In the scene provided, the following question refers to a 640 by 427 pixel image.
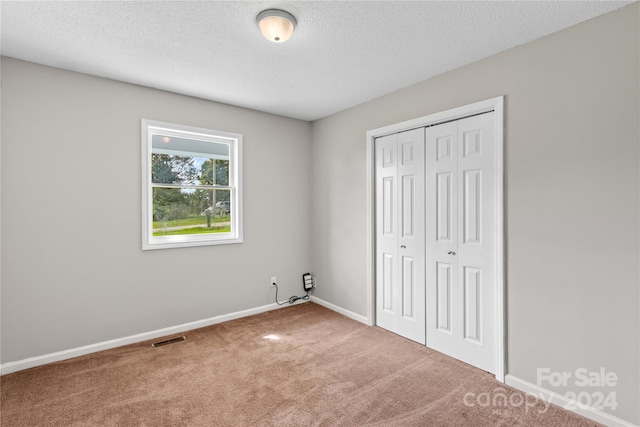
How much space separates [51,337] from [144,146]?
1.88 metres

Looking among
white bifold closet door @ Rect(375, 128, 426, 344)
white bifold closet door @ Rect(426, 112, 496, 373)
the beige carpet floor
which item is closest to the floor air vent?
the beige carpet floor

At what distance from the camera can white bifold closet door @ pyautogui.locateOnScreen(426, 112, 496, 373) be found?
→ 8.26ft

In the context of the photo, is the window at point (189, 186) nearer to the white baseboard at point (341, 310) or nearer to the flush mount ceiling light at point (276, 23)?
the white baseboard at point (341, 310)

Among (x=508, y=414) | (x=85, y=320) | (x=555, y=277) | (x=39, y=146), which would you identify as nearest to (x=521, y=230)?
(x=555, y=277)

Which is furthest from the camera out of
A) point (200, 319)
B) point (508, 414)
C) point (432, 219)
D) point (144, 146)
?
point (200, 319)

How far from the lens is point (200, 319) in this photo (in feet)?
11.4

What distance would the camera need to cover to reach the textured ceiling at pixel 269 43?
6.23 ft

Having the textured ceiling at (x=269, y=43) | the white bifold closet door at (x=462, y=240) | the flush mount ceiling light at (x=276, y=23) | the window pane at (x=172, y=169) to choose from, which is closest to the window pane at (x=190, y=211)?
the window pane at (x=172, y=169)

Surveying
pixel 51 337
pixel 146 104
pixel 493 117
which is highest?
pixel 146 104

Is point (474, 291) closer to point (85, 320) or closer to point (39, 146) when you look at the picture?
point (85, 320)

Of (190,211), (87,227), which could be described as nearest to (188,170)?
(190,211)

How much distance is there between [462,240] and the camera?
270cm

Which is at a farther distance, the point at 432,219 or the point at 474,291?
the point at 432,219

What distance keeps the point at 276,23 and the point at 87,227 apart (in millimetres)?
2441
